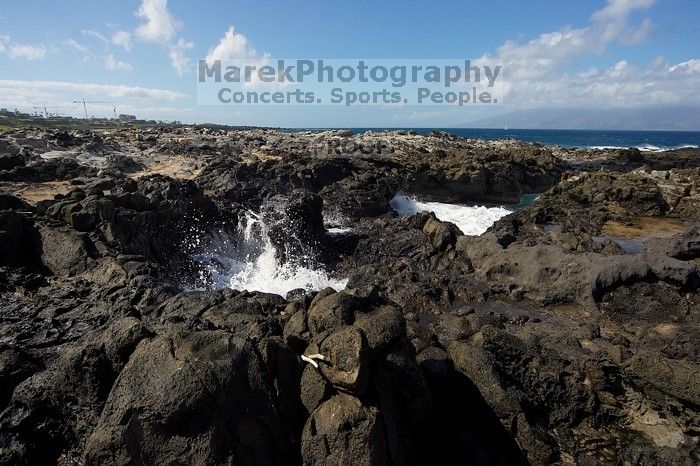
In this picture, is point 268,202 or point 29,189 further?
point 268,202

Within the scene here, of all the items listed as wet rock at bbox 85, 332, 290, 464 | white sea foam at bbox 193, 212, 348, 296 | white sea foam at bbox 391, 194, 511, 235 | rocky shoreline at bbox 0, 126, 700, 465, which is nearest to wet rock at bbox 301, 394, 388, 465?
rocky shoreline at bbox 0, 126, 700, 465

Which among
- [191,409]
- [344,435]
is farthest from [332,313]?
[191,409]

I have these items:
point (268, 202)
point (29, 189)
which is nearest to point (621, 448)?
point (268, 202)

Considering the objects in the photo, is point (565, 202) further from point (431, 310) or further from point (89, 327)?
point (89, 327)

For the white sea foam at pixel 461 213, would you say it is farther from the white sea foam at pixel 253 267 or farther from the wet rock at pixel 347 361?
the wet rock at pixel 347 361

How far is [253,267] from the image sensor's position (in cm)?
2080

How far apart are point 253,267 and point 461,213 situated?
1541 centimetres

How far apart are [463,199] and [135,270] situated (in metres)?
28.2

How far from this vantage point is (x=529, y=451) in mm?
7836

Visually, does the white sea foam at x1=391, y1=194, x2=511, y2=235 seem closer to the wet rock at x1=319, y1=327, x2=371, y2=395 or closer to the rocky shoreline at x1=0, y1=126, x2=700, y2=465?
the rocky shoreline at x1=0, y1=126, x2=700, y2=465

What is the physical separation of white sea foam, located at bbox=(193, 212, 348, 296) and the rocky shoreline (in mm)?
418

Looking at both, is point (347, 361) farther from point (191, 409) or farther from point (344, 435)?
point (191, 409)

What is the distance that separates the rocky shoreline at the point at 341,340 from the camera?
6.04 metres

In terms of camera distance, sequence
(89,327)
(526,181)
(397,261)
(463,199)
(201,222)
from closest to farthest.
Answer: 1. (89,327)
2. (397,261)
3. (201,222)
4. (463,199)
5. (526,181)
